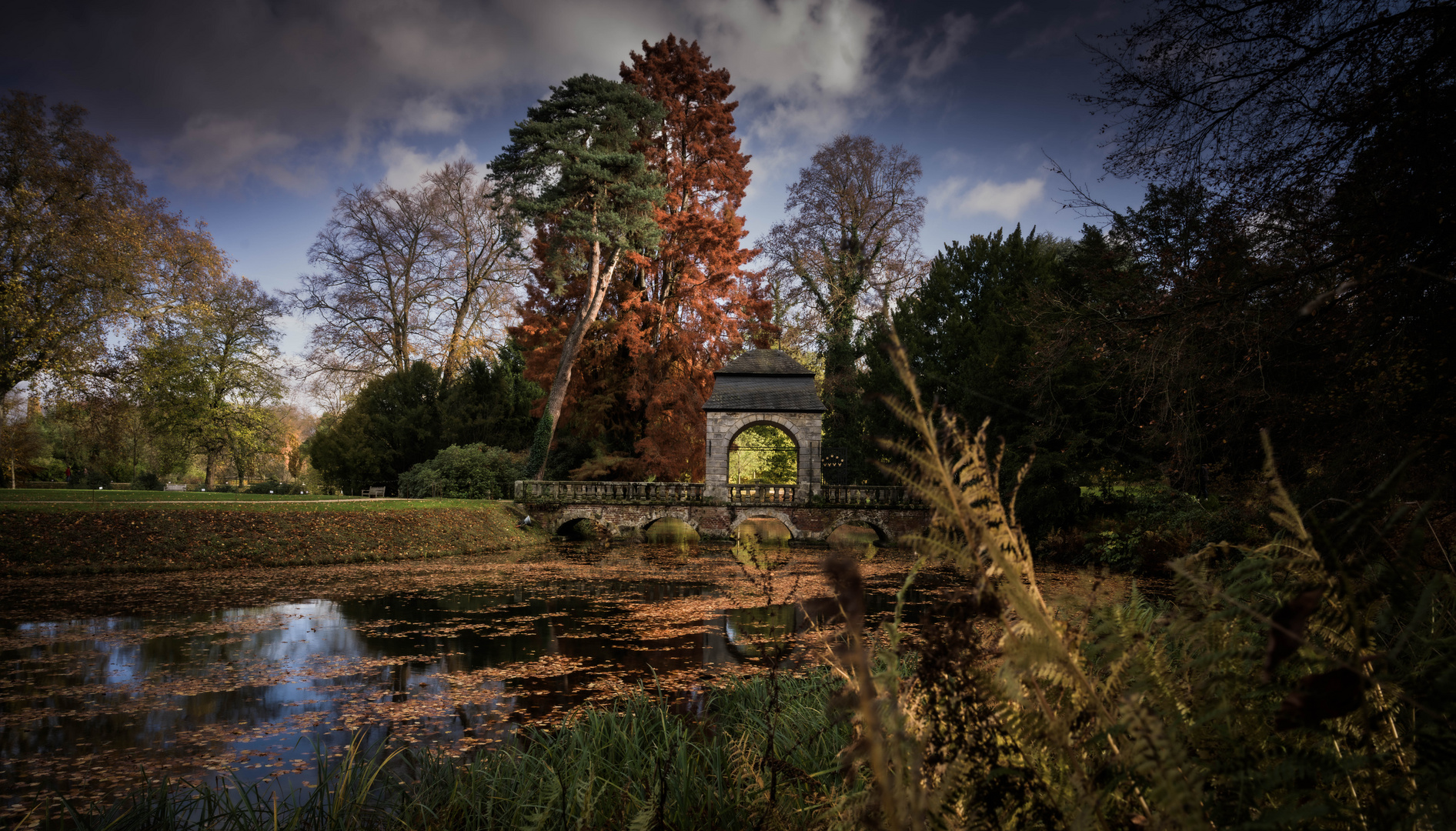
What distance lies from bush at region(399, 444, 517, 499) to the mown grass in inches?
622

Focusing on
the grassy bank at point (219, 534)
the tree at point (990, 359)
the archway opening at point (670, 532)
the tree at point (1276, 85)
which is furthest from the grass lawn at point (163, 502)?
the tree at point (1276, 85)

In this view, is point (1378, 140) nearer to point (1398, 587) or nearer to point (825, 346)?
point (1398, 587)

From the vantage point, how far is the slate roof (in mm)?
19156

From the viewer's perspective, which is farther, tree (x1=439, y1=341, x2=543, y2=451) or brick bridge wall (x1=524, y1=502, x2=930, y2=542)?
tree (x1=439, y1=341, x2=543, y2=451)

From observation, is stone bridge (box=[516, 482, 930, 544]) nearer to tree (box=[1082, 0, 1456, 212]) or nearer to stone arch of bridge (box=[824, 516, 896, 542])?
stone arch of bridge (box=[824, 516, 896, 542])

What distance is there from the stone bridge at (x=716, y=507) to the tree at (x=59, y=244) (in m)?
9.70

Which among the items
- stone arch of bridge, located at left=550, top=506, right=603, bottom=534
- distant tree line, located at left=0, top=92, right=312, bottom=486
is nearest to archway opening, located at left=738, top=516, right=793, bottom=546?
stone arch of bridge, located at left=550, top=506, right=603, bottom=534

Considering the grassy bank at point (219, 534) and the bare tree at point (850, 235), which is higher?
the bare tree at point (850, 235)

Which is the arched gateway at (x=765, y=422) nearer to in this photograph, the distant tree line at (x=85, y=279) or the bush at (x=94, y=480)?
the distant tree line at (x=85, y=279)

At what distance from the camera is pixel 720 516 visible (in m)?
18.9

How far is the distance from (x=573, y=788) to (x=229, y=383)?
27222 mm

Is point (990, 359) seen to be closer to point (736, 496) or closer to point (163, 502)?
point (736, 496)

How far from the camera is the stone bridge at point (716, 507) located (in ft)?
61.2

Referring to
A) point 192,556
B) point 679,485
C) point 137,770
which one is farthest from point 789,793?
point 679,485
